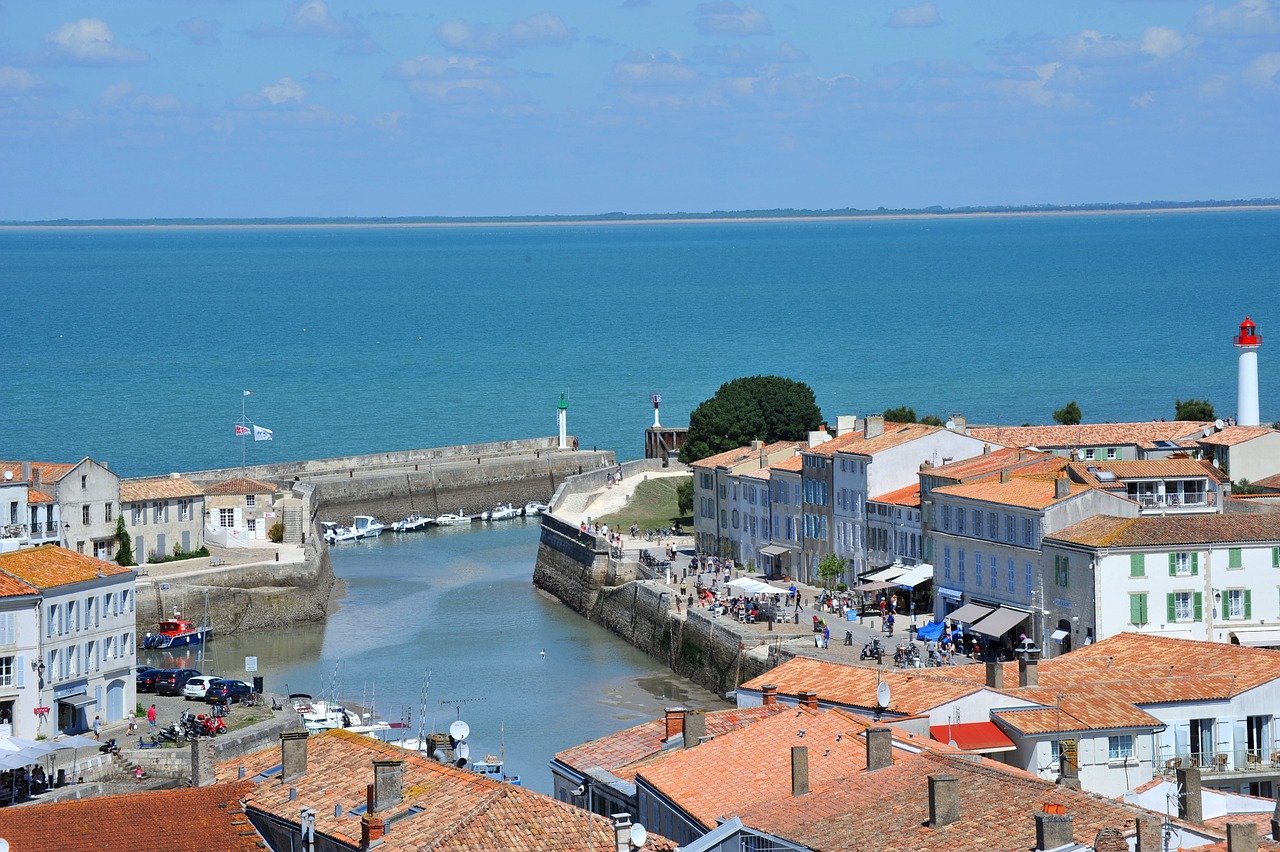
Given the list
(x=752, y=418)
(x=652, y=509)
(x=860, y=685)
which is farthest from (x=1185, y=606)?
(x=752, y=418)

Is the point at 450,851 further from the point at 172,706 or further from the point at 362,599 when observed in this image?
the point at 362,599

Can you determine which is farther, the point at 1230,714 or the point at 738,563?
the point at 738,563

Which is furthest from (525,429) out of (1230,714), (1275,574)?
(1230,714)

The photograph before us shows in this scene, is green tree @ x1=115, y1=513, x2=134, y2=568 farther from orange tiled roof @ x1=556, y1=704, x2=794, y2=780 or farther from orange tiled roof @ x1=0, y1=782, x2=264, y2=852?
orange tiled roof @ x1=0, y1=782, x2=264, y2=852

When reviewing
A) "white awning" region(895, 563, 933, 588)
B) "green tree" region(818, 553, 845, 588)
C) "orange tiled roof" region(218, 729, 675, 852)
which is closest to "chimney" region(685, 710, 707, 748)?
"orange tiled roof" region(218, 729, 675, 852)

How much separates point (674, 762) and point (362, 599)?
4289 centimetres

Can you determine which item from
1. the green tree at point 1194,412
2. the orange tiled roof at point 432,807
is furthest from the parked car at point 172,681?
the green tree at point 1194,412

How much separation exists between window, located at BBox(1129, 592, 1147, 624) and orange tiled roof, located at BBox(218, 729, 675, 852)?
77.1ft

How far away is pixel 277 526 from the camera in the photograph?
75.0 meters

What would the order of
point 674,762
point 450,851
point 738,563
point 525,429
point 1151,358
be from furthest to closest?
1. point 1151,358
2. point 525,429
3. point 738,563
4. point 674,762
5. point 450,851

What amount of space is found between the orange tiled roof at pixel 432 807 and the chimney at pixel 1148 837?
546 centimetres

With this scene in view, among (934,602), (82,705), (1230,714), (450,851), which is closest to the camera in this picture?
(450,851)

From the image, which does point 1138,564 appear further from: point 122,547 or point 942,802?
point 122,547

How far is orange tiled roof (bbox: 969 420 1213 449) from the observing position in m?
65.6
